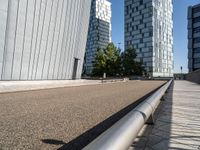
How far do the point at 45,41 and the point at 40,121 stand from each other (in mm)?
19924

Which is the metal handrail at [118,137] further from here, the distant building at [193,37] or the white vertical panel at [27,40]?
the distant building at [193,37]

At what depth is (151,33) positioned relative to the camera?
99.5 m

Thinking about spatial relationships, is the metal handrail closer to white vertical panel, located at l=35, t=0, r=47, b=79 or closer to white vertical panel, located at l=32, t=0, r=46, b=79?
white vertical panel, located at l=32, t=0, r=46, b=79

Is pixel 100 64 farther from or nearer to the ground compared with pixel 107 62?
nearer to the ground

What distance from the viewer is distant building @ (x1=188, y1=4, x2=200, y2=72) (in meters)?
77.6

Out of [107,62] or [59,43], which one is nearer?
[59,43]

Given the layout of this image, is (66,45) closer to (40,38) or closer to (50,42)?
(50,42)

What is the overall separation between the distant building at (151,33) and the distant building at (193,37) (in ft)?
61.1

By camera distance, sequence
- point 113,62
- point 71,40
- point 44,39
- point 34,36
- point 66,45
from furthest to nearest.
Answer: point 113,62
point 71,40
point 66,45
point 44,39
point 34,36

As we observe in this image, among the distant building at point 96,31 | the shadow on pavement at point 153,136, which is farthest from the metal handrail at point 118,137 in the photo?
the distant building at point 96,31

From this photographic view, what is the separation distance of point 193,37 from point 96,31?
6627cm

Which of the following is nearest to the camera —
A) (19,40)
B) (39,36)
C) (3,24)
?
(3,24)

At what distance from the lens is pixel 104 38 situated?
459 feet

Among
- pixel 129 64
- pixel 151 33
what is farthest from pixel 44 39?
pixel 151 33
